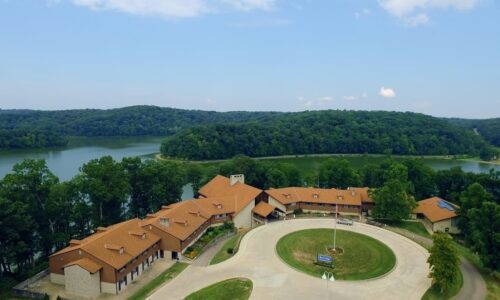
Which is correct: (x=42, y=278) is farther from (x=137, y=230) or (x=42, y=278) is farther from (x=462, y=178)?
(x=462, y=178)

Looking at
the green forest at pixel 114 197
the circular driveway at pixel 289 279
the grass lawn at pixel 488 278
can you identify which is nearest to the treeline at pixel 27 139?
the green forest at pixel 114 197

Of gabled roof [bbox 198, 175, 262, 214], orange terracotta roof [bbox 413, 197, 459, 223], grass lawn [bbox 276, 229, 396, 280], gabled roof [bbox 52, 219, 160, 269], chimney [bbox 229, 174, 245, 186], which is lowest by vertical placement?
grass lawn [bbox 276, 229, 396, 280]

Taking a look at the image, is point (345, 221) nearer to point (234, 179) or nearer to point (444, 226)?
point (444, 226)

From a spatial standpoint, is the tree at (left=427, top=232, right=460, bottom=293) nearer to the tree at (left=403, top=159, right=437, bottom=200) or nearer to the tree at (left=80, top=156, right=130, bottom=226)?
the tree at (left=403, top=159, right=437, bottom=200)

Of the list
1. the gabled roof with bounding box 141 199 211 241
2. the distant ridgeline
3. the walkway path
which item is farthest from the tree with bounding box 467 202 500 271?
the distant ridgeline

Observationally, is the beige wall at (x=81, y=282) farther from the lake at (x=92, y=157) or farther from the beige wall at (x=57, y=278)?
the lake at (x=92, y=157)

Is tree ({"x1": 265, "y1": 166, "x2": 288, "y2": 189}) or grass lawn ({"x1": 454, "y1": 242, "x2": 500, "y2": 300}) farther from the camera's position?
tree ({"x1": 265, "y1": 166, "x2": 288, "y2": 189})

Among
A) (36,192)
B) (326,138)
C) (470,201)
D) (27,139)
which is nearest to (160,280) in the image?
(36,192)
